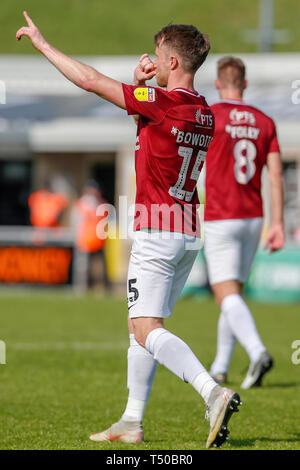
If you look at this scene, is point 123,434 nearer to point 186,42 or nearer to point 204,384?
point 204,384

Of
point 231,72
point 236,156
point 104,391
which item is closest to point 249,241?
point 236,156

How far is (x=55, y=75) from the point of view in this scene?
983 inches

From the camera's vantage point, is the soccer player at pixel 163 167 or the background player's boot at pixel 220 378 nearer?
the soccer player at pixel 163 167

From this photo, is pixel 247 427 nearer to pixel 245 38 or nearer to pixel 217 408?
pixel 217 408

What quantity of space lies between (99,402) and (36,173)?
1980 centimetres

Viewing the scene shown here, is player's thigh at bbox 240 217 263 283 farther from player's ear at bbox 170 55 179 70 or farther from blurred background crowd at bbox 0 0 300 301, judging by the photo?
blurred background crowd at bbox 0 0 300 301

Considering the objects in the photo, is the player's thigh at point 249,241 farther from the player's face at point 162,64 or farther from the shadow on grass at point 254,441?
the player's face at point 162,64

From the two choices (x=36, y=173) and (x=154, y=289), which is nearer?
(x=154, y=289)

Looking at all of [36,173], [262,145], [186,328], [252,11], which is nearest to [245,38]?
[252,11]

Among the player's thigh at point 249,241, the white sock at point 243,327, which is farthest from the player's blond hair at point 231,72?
the white sock at point 243,327

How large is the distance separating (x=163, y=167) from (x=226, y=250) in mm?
2689

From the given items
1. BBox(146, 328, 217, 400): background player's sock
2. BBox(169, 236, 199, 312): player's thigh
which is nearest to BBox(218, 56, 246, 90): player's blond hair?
A: BBox(169, 236, 199, 312): player's thigh

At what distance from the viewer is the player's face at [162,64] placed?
5.06 m

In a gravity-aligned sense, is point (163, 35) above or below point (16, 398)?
above
